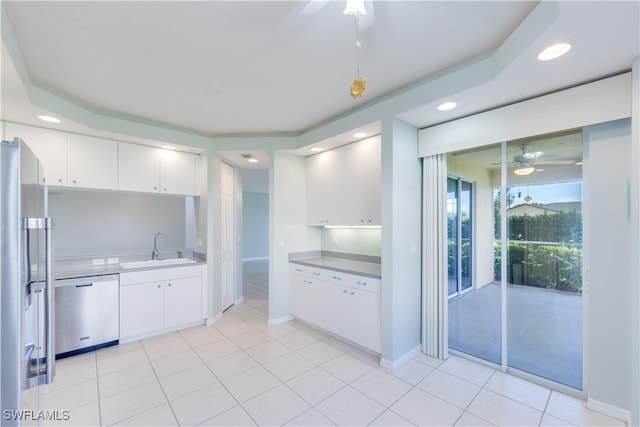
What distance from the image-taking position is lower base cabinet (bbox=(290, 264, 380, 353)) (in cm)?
289

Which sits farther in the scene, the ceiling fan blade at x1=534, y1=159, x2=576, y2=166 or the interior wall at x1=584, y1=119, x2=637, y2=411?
the ceiling fan blade at x1=534, y1=159, x2=576, y2=166

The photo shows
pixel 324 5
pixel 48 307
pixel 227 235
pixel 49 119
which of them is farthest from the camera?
pixel 227 235

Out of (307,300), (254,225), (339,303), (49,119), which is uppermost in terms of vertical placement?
(49,119)

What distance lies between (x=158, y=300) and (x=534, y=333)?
421cm

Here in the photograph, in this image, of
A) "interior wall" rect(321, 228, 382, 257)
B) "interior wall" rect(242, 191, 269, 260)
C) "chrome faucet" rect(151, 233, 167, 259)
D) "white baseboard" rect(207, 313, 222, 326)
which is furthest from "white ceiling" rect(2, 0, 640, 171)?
"interior wall" rect(242, 191, 269, 260)

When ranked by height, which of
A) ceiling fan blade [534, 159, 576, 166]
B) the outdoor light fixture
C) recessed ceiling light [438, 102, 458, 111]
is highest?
the outdoor light fixture

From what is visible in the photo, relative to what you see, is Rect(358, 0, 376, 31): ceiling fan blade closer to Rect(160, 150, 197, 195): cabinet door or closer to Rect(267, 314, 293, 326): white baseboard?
Rect(160, 150, 197, 195): cabinet door

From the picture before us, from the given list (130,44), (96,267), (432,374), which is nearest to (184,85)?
(130,44)

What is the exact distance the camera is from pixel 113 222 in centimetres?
368

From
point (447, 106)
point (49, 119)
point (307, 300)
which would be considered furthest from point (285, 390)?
point (49, 119)

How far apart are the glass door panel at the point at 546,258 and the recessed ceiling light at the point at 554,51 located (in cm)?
92

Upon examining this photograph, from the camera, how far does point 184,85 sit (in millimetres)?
2469

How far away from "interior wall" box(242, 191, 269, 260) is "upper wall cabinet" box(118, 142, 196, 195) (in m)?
5.84

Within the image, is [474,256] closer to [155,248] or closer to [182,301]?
[182,301]
